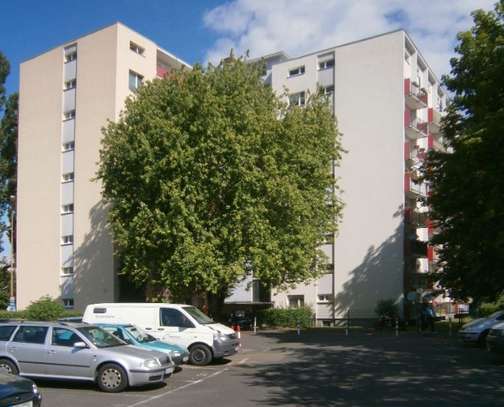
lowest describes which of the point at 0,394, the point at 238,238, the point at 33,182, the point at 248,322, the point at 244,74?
the point at 248,322

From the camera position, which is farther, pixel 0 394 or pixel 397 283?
pixel 397 283

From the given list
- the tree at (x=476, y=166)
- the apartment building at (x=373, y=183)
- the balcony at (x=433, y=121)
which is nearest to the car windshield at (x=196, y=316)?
the tree at (x=476, y=166)

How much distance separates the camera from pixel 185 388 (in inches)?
533

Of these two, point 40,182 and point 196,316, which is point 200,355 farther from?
point 40,182

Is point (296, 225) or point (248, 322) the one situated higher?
point (296, 225)

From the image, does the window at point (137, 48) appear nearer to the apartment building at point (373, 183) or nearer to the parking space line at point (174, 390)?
the apartment building at point (373, 183)

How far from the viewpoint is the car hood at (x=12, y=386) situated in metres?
8.17

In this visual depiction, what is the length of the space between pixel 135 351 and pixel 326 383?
444 centimetres

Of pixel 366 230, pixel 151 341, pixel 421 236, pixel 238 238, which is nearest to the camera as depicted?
pixel 151 341

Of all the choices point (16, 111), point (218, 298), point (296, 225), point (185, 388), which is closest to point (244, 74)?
point (296, 225)

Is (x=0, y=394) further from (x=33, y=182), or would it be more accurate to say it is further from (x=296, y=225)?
(x=33, y=182)

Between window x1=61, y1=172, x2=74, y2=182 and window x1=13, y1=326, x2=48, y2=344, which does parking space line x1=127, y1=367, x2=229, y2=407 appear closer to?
window x1=13, y1=326, x2=48, y2=344

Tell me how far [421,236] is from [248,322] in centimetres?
1708

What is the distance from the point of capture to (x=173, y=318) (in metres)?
18.7
